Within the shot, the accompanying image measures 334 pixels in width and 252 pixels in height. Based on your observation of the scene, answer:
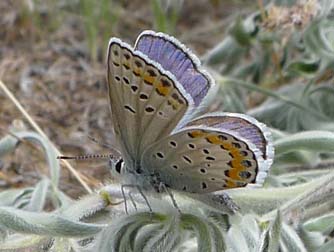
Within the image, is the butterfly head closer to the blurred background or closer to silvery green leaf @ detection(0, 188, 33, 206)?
silvery green leaf @ detection(0, 188, 33, 206)

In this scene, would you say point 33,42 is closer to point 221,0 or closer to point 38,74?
point 38,74

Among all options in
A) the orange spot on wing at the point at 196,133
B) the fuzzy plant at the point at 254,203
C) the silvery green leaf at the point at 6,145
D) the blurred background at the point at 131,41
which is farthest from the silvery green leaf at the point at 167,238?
the blurred background at the point at 131,41

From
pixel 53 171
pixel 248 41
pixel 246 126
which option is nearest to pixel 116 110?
pixel 246 126

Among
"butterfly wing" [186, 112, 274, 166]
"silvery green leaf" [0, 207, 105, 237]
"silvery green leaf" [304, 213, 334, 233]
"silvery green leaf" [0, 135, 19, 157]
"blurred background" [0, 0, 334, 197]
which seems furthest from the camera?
"blurred background" [0, 0, 334, 197]

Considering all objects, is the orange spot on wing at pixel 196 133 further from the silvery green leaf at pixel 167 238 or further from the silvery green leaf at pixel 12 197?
the silvery green leaf at pixel 12 197

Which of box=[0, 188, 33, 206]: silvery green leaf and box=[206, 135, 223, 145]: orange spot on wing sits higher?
box=[0, 188, 33, 206]: silvery green leaf

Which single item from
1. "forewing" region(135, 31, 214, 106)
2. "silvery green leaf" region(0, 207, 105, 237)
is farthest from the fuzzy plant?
"forewing" region(135, 31, 214, 106)
